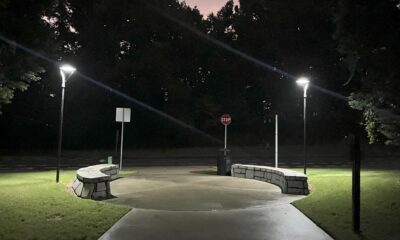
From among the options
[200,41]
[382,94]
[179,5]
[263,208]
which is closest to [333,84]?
[200,41]

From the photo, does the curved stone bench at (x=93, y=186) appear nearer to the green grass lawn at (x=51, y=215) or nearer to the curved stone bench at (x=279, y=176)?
the green grass lawn at (x=51, y=215)

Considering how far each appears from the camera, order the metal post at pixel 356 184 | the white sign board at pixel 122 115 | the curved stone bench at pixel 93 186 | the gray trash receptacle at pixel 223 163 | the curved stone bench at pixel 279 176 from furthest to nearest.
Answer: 1. the white sign board at pixel 122 115
2. the gray trash receptacle at pixel 223 163
3. the curved stone bench at pixel 279 176
4. the curved stone bench at pixel 93 186
5. the metal post at pixel 356 184

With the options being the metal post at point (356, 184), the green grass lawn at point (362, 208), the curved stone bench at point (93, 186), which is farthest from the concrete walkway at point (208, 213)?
the metal post at point (356, 184)

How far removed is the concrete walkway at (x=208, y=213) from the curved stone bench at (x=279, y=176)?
406 mm

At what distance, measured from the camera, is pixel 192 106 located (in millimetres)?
44531

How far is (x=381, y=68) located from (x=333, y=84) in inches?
1196

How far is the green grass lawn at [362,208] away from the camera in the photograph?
8.76 meters

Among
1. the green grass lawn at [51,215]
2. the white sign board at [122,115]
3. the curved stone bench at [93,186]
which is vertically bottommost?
the green grass lawn at [51,215]

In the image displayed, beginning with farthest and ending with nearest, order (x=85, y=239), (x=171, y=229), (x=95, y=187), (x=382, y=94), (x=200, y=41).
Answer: (x=200, y=41), (x=382, y=94), (x=95, y=187), (x=171, y=229), (x=85, y=239)

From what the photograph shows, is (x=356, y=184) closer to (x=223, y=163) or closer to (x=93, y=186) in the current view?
(x=93, y=186)

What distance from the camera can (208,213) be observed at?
10.5m

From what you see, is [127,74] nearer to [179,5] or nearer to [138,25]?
[138,25]

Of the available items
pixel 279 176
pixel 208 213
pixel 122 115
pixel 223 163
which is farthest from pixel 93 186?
pixel 122 115

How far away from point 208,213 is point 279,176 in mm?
6203
